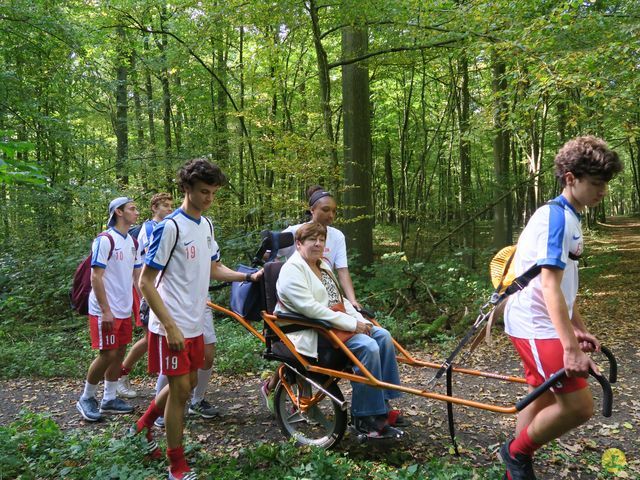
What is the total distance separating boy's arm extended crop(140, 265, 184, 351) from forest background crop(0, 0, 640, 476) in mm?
961

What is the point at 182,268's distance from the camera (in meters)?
3.02

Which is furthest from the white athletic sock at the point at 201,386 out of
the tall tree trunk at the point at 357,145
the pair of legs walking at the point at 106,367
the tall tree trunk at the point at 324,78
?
the tall tree trunk at the point at 357,145

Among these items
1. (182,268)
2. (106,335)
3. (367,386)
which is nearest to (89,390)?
(106,335)

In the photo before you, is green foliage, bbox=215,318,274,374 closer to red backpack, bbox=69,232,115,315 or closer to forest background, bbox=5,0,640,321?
red backpack, bbox=69,232,115,315

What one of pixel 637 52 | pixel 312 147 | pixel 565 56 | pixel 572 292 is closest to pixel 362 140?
pixel 312 147

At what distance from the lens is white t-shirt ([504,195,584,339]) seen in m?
2.38

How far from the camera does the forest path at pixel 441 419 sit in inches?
136

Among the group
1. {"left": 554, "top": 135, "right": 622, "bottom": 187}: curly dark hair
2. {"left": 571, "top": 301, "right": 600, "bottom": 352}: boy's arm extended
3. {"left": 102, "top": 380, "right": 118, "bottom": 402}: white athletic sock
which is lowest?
{"left": 102, "top": 380, "right": 118, "bottom": 402}: white athletic sock

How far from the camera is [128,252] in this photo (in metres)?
4.63

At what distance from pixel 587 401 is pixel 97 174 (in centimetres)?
1296

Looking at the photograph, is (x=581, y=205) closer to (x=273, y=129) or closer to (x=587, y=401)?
(x=587, y=401)

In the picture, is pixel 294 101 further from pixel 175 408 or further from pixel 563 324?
pixel 563 324

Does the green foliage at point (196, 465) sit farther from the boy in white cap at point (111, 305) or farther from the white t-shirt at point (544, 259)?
the white t-shirt at point (544, 259)

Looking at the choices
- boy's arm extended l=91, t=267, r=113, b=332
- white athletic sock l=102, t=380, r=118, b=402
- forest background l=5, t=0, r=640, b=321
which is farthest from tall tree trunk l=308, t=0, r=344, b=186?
white athletic sock l=102, t=380, r=118, b=402
